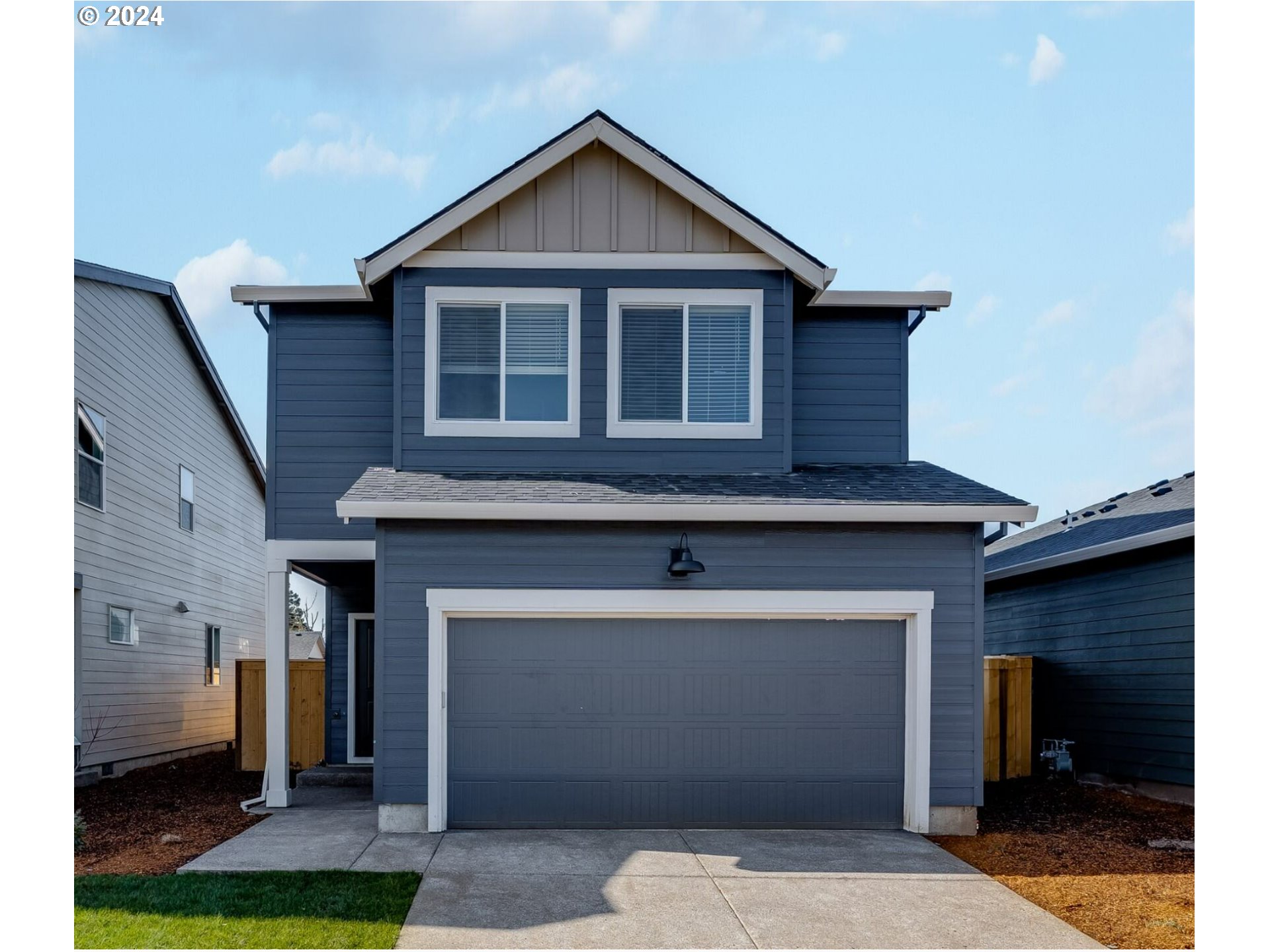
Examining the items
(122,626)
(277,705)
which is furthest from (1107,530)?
(122,626)

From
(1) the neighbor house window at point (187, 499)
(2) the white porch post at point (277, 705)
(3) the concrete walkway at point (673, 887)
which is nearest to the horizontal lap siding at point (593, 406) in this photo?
(2) the white porch post at point (277, 705)

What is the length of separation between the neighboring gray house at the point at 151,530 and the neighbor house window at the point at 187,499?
0.04m

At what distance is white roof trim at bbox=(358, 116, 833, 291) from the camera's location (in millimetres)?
10891

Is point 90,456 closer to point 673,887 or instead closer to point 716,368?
point 716,368

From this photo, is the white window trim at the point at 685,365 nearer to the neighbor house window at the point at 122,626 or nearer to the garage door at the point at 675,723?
the garage door at the point at 675,723

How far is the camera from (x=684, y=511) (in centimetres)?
988

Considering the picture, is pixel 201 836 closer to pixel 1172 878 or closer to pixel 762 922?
pixel 762 922

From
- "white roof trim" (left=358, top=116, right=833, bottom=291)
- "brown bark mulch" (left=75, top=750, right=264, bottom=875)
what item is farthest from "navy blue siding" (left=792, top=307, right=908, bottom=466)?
"brown bark mulch" (left=75, top=750, right=264, bottom=875)

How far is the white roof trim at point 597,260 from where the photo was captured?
11.1m

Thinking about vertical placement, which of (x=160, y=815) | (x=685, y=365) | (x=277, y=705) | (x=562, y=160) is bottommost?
(x=160, y=815)

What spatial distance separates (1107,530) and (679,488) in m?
6.81

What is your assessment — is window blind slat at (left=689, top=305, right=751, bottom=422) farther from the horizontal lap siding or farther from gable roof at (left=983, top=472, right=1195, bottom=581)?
gable roof at (left=983, top=472, right=1195, bottom=581)

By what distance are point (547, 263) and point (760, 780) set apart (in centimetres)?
534
